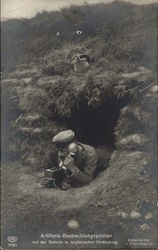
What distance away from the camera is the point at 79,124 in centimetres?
528

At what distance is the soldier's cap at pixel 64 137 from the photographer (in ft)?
17.3

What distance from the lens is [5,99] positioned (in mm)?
5504

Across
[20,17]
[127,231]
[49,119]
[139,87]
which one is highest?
[20,17]

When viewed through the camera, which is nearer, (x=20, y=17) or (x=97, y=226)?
(x=97, y=226)

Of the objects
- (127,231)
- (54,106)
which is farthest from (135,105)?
(127,231)

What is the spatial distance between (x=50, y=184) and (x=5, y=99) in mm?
878

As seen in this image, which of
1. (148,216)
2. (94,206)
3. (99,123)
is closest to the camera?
(148,216)

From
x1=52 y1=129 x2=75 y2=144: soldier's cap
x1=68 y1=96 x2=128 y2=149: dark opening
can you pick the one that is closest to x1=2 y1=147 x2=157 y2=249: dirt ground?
x1=68 y1=96 x2=128 y2=149: dark opening

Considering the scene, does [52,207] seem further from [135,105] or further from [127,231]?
[135,105]

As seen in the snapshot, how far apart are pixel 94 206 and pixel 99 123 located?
71 cm

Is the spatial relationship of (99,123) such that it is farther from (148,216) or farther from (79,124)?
(148,216)

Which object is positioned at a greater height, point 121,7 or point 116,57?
point 121,7

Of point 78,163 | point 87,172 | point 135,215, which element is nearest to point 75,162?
point 78,163

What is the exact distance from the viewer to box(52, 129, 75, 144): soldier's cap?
5.26 meters
